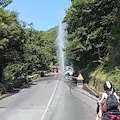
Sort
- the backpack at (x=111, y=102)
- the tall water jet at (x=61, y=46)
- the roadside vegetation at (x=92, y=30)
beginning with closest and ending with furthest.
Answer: the backpack at (x=111, y=102), the roadside vegetation at (x=92, y=30), the tall water jet at (x=61, y=46)

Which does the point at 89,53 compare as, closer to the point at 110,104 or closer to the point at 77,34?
the point at 77,34

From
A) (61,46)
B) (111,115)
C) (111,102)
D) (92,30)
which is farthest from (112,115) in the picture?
(61,46)

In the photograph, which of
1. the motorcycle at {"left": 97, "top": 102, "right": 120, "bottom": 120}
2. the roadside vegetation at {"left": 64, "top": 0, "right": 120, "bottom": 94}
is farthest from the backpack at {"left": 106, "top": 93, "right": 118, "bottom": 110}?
the roadside vegetation at {"left": 64, "top": 0, "right": 120, "bottom": 94}

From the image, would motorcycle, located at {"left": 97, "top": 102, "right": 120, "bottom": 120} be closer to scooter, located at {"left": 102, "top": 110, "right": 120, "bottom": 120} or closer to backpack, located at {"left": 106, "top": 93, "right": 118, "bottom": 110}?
scooter, located at {"left": 102, "top": 110, "right": 120, "bottom": 120}

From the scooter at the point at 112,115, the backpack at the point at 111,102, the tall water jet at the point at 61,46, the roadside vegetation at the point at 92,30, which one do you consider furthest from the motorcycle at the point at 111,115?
the tall water jet at the point at 61,46

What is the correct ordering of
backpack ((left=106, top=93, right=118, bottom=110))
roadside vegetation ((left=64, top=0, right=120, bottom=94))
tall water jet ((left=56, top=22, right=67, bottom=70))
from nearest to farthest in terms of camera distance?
backpack ((left=106, top=93, right=118, bottom=110)) → roadside vegetation ((left=64, top=0, right=120, bottom=94)) → tall water jet ((left=56, top=22, right=67, bottom=70))

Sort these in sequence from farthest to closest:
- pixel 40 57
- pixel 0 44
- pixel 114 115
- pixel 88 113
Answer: pixel 40 57
pixel 0 44
pixel 88 113
pixel 114 115

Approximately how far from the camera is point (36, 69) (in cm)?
8100

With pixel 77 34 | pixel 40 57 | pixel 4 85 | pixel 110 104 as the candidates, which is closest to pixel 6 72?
pixel 77 34

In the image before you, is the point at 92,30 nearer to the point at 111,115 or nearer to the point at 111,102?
the point at 111,102

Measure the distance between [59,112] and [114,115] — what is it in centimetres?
923

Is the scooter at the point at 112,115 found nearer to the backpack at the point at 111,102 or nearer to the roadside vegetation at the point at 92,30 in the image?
the backpack at the point at 111,102

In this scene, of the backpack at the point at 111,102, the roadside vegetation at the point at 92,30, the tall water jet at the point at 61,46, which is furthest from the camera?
the tall water jet at the point at 61,46

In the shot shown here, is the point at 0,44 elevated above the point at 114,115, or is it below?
above
